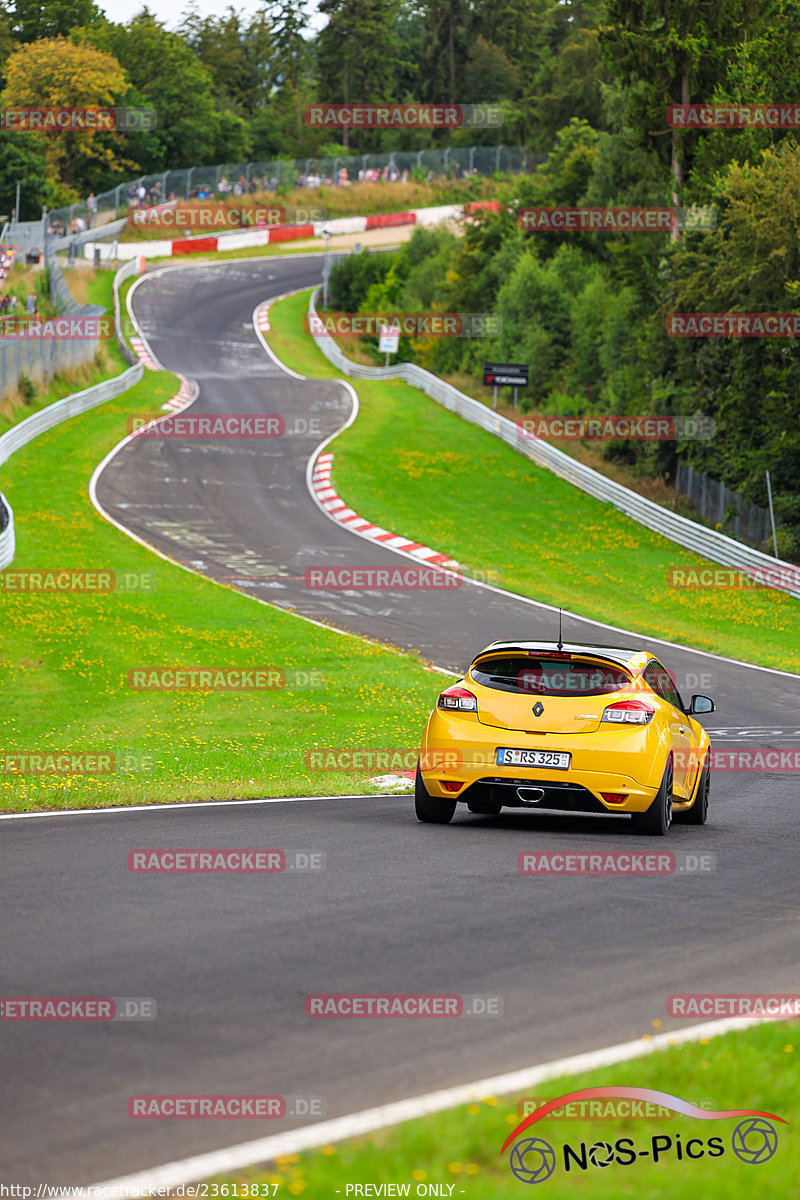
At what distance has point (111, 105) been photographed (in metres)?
95.7

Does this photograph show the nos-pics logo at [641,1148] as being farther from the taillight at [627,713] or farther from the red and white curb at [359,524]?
the red and white curb at [359,524]

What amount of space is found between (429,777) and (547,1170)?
6572 mm

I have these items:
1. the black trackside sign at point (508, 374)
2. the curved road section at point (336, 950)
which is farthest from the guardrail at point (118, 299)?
the curved road section at point (336, 950)

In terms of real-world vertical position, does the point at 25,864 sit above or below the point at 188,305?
below

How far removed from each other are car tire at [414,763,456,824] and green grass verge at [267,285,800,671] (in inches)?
691

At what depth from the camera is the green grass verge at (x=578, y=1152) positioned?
13.0 feet

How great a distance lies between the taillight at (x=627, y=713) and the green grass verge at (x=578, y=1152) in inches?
216

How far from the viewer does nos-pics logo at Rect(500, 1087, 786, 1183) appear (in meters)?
4.21

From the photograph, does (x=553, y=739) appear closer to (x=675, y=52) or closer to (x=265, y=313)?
(x=675, y=52)

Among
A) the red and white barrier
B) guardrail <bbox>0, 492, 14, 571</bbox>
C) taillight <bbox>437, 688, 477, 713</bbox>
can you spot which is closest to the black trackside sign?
the red and white barrier

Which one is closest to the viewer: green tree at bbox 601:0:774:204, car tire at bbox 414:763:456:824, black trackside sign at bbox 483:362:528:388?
car tire at bbox 414:763:456:824

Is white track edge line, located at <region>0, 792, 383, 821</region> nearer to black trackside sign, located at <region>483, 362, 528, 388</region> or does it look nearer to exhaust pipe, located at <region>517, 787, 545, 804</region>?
exhaust pipe, located at <region>517, 787, 545, 804</region>

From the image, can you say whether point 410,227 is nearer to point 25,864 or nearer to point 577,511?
point 577,511

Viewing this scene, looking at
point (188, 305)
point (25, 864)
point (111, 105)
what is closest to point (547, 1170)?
point (25, 864)
